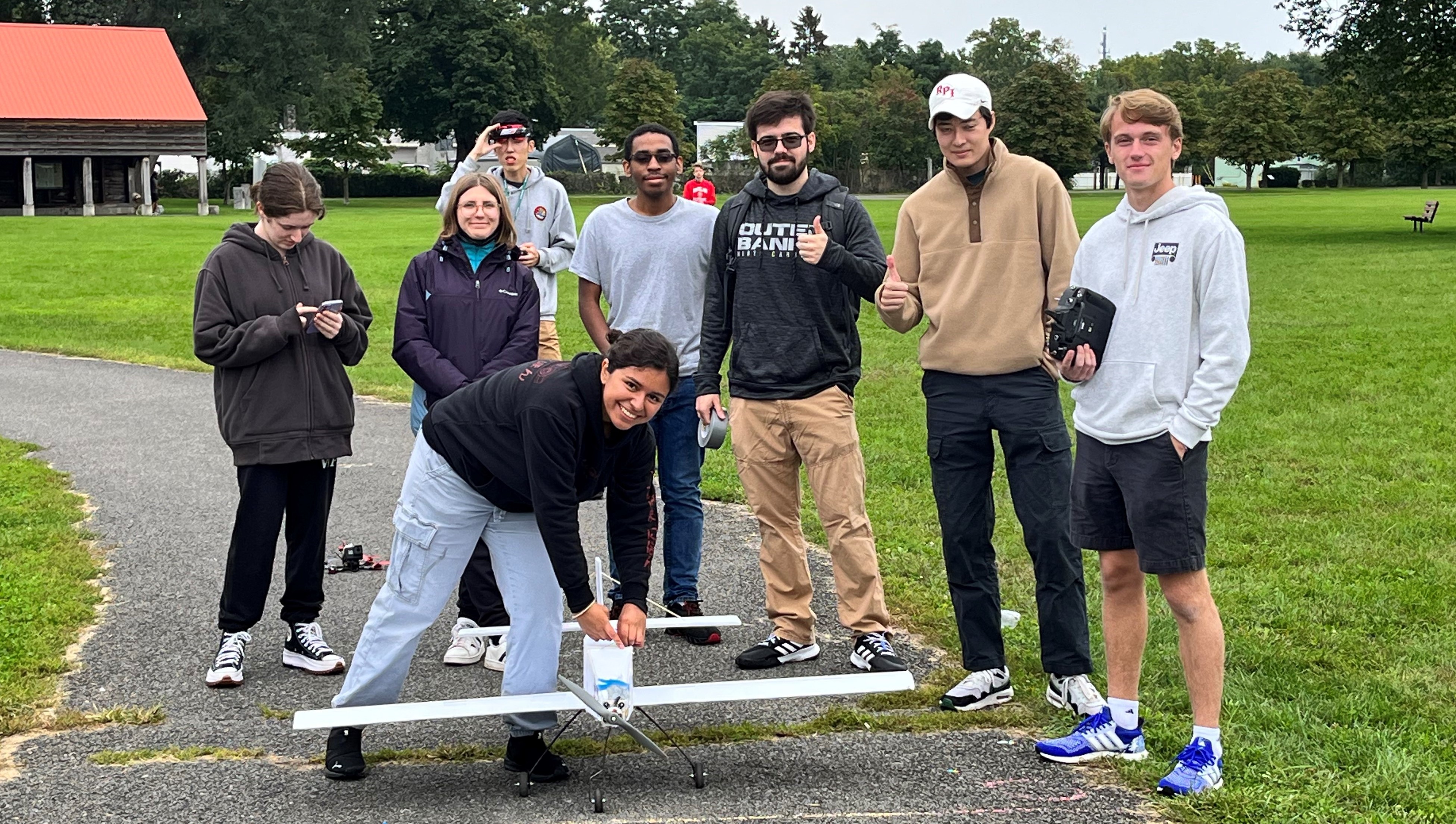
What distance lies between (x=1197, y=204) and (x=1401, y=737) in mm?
2033

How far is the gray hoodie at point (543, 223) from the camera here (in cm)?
749

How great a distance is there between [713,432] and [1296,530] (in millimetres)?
4190

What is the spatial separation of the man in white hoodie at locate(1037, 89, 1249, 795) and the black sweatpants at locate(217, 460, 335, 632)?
3.17 metres

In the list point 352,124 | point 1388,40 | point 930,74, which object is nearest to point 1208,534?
point 1388,40

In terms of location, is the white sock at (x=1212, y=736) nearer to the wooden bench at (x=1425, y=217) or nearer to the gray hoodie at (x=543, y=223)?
the gray hoodie at (x=543, y=223)

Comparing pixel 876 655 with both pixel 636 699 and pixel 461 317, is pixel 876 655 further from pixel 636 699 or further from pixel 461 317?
pixel 461 317

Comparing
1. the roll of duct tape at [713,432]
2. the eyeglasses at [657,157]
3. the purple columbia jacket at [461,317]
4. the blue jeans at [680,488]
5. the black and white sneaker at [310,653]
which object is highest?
the eyeglasses at [657,157]

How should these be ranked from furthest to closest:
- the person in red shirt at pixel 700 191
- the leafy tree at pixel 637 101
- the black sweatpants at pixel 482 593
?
1. the leafy tree at pixel 637 101
2. the person in red shirt at pixel 700 191
3. the black sweatpants at pixel 482 593

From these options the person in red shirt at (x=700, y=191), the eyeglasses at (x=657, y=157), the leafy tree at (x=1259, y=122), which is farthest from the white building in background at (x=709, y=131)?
the eyeglasses at (x=657, y=157)

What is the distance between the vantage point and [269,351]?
5895 mm

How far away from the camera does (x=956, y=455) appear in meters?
5.52

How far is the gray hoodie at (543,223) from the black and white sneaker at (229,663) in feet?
7.33

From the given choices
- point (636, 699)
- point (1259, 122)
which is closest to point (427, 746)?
point (636, 699)

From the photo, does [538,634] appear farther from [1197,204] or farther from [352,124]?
[352,124]
